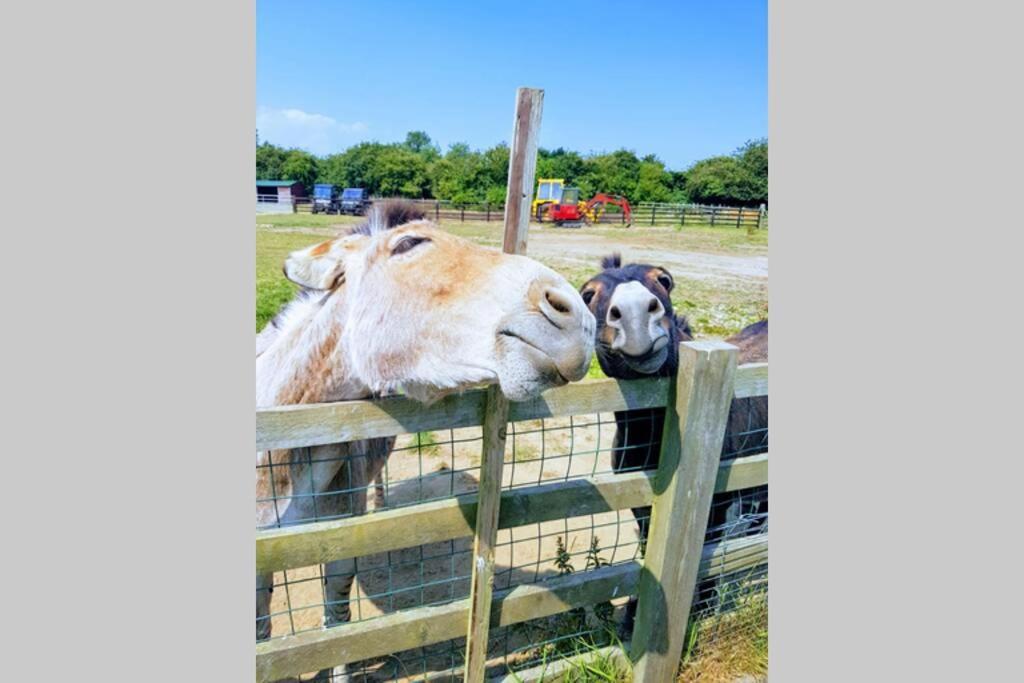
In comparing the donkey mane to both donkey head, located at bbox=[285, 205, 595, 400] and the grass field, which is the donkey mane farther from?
the grass field

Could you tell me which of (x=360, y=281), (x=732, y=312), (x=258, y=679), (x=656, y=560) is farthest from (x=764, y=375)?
(x=732, y=312)

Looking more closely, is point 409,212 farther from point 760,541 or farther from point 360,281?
point 760,541

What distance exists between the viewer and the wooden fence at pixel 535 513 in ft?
6.45

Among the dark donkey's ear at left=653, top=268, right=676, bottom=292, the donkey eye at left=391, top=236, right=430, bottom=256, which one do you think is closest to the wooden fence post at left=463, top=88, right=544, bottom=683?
the donkey eye at left=391, top=236, right=430, bottom=256

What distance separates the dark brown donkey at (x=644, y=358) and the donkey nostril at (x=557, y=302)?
1066mm

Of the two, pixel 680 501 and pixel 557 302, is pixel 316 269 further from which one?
pixel 680 501

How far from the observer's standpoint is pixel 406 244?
203cm

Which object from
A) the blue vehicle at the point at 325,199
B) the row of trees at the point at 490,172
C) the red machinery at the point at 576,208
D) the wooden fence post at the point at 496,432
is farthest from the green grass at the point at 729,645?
the blue vehicle at the point at 325,199

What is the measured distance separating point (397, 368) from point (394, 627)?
1.02m

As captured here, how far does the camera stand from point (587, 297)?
10.5 ft

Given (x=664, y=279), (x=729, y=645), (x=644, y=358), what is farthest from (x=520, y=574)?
(x=664, y=279)

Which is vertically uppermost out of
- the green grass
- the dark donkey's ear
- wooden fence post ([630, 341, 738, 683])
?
the dark donkey's ear

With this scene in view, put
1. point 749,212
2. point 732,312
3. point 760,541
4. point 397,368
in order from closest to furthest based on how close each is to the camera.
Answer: point 397,368, point 760,541, point 749,212, point 732,312

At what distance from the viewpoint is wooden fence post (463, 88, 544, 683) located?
180 cm
